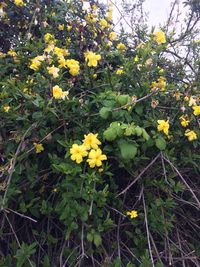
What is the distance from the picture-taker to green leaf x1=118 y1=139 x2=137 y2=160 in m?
1.55

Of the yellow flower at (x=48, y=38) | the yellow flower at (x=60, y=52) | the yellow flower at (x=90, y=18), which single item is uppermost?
the yellow flower at (x=90, y=18)

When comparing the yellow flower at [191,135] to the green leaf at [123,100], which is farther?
the yellow flower at [191,135]

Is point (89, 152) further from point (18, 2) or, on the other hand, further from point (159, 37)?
point (18, 2)

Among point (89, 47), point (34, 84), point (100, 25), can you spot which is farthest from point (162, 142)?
point (100, 25)

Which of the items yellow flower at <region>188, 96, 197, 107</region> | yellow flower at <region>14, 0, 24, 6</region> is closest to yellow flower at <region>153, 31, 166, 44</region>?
yellow flower at <region>188, 96, 197, 107</region>

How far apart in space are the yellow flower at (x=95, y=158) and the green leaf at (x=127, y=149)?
8 centimetres

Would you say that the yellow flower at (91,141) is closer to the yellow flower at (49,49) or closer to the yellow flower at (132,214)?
the yellow flower at (132,214)

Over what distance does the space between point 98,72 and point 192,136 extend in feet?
1.81

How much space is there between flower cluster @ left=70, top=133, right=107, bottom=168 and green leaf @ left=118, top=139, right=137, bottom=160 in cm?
8

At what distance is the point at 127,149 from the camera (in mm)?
1563

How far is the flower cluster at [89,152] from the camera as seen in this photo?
1.53 m

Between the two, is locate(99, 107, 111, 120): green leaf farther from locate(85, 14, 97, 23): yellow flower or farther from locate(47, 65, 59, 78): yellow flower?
locate(85, 14, 97, 23): yellow flower

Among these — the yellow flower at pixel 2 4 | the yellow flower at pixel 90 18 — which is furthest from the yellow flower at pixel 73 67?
the yellow flower at pixel 2 4

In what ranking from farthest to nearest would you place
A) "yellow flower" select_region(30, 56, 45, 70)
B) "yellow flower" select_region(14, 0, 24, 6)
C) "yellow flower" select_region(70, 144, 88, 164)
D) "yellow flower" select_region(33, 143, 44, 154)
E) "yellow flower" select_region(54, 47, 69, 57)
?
"yellow flower" select_region(14, 0, 24, 6) → "yellow flower" select_region(54, 47, 69, 57) → "yellow flower" select_region(30, 56, 45, 70) → "yellow flower" select_region(33, 143, 44, 154) → "yellow flower" select_region(70, 144, 88, 164)
